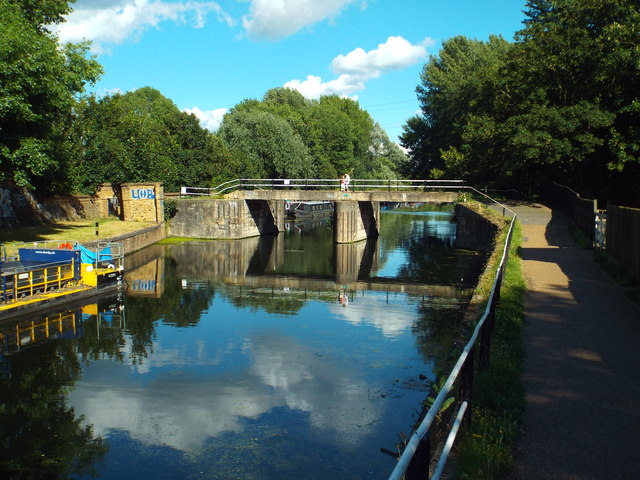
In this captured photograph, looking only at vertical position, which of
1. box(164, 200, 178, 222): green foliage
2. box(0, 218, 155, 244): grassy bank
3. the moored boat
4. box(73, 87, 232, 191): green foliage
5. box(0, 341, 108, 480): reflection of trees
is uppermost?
box(73, 87, 232, 191): green foliage

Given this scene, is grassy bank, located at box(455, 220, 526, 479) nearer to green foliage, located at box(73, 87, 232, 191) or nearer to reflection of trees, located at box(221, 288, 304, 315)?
reflection of trees, located at box(221, 288, 304, 315)

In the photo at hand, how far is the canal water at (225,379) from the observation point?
936cm

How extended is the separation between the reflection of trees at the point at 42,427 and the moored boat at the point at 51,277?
15.0 feet

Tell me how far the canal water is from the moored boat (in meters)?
0.76

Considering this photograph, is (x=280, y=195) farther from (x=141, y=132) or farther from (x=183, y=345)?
(x=183, y=345)

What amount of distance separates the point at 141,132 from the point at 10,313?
27.7 m

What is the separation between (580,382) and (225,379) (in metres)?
7.57

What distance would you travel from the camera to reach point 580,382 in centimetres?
850

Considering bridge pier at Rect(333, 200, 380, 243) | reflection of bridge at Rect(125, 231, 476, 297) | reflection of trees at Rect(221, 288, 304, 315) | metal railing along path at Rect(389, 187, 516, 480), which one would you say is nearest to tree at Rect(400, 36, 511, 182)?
bridge pier at Rect(333, 200, 380, 243)

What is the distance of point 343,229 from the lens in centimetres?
4269

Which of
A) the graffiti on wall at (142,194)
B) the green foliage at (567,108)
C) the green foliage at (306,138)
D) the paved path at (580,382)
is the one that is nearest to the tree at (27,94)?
the graffiti on wall at (142,194)

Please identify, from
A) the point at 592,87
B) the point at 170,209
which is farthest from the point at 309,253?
the point at 592,87

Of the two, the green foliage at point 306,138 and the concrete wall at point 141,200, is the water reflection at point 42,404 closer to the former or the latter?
the concrete wall at point 141,200

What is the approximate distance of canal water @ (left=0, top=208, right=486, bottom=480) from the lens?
30.7 feet
